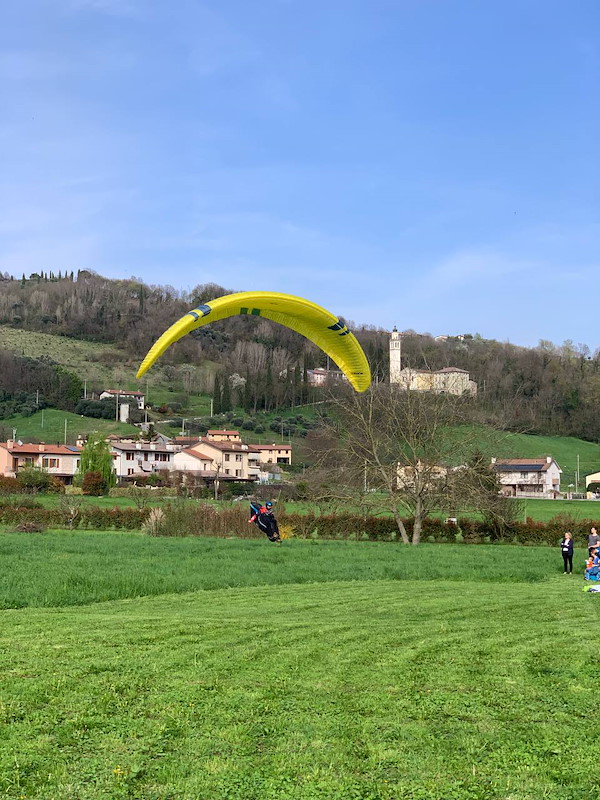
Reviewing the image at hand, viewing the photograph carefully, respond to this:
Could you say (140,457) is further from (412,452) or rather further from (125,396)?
(412,452)

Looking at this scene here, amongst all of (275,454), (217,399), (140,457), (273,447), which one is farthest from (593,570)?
(217,399)

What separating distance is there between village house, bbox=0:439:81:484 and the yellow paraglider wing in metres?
62.7

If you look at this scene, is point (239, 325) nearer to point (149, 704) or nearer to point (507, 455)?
point (507, 455)

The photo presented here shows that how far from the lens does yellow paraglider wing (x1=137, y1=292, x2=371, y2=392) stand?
19969mm

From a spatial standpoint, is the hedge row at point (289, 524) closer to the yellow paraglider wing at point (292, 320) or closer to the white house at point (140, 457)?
the yellow paraglider wing at point (292, 320)

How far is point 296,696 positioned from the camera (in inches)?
269

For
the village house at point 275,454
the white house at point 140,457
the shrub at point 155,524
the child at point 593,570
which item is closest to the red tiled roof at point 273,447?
the village house at point 275,454

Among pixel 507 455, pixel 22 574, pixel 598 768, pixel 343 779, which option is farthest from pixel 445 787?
pixel 507 455

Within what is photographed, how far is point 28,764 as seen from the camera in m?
5.12

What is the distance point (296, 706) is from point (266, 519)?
17.8 metres

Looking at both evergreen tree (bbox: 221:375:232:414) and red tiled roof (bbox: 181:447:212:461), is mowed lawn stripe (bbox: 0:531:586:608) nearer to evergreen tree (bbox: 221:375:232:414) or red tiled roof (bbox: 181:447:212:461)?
red tiled roof (bbox: 181:447:212:461)

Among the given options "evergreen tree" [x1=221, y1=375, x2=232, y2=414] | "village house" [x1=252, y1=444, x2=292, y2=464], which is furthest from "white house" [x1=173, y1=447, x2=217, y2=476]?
"evergreen tree" [x1=221, y1=375, x2=232, y2=414]

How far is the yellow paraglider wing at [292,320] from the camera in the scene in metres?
20.0

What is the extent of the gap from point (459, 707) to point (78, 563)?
40.2ft
